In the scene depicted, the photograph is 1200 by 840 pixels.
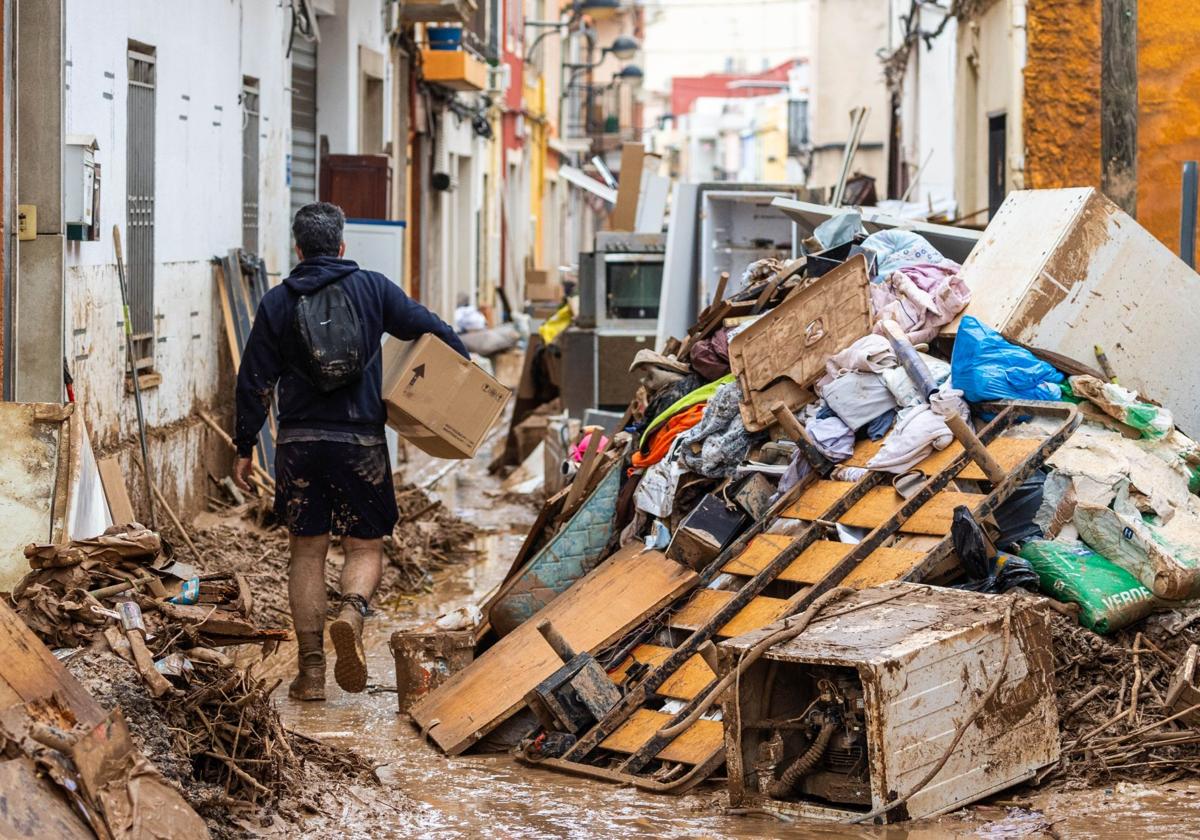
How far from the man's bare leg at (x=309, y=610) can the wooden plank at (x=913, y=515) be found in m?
2.07

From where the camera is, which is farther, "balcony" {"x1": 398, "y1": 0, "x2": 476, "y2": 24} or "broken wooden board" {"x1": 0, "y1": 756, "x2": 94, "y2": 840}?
"balcony" {"x1": 398, "y1": 0, "x2": 476, "y2": 24}

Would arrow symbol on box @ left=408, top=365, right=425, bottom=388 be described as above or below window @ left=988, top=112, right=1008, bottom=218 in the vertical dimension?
below

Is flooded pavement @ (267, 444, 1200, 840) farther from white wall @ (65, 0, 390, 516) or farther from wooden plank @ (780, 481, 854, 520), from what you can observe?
white wall @ (65, 0, 390, 516)

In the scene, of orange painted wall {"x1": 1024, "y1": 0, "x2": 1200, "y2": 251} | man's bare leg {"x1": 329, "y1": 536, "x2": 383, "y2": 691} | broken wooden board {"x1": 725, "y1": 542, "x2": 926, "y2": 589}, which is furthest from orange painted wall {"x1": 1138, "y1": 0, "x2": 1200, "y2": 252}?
man's bare leg {"x1": 329, "y1": 536, "x2": 383, "y2": 691}

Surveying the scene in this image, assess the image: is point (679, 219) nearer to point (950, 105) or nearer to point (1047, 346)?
point (1047, 346)

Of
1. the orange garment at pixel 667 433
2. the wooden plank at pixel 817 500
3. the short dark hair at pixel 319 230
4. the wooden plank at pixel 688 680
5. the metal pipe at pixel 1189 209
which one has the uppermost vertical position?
the metal pipe at pixel 1189 209

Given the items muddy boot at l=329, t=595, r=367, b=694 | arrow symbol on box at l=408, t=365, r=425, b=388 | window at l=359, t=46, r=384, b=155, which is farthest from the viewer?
window at l=359, t=46, r=384, b=155

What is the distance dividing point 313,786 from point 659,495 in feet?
7.33

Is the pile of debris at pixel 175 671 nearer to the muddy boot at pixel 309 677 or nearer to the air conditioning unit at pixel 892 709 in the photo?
the air conditioning unit at pixel 892 709

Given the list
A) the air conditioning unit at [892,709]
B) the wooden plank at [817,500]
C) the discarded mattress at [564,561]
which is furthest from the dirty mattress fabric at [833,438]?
the air conditioning unit at [892,709]

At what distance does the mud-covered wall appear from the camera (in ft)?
38.2

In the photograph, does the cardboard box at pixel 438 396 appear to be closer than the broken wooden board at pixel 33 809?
No

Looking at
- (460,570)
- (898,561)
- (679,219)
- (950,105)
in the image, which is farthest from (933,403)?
(950,105)

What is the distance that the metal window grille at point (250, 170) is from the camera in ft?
38.9
